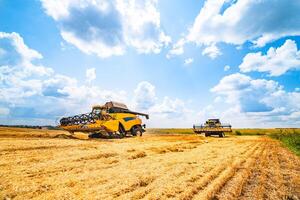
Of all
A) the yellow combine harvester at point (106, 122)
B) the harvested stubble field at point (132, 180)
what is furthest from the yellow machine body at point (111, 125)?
the harvested stubble field at point (132, 180)

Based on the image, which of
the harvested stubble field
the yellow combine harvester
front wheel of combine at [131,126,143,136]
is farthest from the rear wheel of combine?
the harvested stubble field

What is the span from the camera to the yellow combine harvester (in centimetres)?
2353

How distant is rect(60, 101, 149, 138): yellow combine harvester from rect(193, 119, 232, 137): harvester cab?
15.7 metres

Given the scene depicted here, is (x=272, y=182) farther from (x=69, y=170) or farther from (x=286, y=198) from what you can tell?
Answer: (x=69, y=170)

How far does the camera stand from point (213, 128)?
4000cm

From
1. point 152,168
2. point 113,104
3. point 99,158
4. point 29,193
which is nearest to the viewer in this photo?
point 29,193

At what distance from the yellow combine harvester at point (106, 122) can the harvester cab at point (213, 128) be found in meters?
15.7

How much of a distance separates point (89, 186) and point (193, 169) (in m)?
3.50

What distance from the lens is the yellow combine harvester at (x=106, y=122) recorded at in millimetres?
23531

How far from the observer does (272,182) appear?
696 cm

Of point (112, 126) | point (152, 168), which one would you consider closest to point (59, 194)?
point (152, 168)

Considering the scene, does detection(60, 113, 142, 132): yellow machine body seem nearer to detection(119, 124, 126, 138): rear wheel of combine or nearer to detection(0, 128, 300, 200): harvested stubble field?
detection(119, 124, 126, 138): rear wheel of combine

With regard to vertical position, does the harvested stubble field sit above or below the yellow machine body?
below

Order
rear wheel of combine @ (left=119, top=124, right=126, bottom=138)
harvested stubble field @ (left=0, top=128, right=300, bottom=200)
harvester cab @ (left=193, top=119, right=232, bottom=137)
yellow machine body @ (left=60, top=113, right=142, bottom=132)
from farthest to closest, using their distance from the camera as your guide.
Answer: harvester cab @ (left=193, top=119, right=232, bottom=137) < rear wheel of combine @ (left=119, top=124, right=126, bottom=138) < yellow machine body @ (left=60, top=113, right=142, bottom=132) < harvested stubble field @ (left=0, top=128, right=300, bottom=200)
